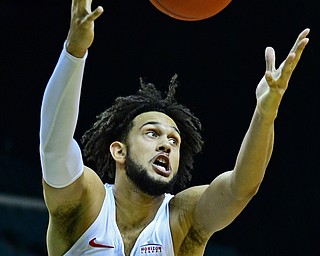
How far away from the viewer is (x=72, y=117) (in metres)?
2.69

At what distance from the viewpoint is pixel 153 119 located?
10.5 ft

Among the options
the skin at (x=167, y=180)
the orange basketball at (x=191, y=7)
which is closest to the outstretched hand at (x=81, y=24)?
the skin at (x=167, y=180)

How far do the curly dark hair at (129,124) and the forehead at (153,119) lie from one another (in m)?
0.04

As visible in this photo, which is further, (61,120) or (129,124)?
(129,124)

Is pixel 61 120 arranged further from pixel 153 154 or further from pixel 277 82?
Answer: pixel 277 82

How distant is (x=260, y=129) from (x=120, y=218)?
0.71 metres

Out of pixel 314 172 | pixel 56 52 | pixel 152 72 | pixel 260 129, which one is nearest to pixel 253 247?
pixel 314 172

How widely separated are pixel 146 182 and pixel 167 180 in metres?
0.08

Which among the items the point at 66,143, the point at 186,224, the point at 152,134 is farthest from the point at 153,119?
the point at 66,143

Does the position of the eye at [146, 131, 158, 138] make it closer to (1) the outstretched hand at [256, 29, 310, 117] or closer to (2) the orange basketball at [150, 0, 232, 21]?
(2) the orange basketball at [150, 0, 232, 21]

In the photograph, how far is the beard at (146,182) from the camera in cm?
301

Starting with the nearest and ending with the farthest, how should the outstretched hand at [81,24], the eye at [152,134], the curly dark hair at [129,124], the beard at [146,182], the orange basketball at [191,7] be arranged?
the outstretched hand at [81,24] → the orange basketball at [191,7] → the beard at [146,182] → the eye at [152,134] → the curly dark hair at [129,124]

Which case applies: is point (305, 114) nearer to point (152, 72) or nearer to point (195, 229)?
point (152, 72)

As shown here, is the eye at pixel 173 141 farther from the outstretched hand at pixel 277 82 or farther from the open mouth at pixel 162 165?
the outstretched hand at pixel 277 82
